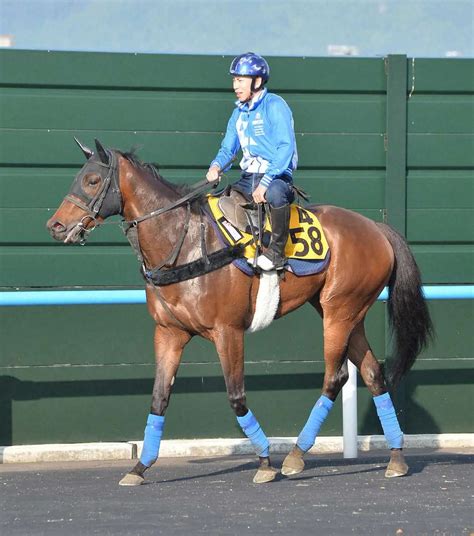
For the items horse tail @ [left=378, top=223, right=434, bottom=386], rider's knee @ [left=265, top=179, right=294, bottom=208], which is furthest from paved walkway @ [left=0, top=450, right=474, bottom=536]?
rider's knee @ [left=265, top=179, right=294, bottom=208]

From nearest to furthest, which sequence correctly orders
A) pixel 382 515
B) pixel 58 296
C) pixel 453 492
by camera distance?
pixel 382 515
pixel 453 492
pixel 58 296

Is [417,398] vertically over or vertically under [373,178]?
under

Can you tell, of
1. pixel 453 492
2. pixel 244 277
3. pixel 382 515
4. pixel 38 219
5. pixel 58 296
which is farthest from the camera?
pixel 38 219

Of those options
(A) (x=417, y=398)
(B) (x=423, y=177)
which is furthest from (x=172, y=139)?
(A) (x=417, y=398)

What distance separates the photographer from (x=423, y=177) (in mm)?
10844

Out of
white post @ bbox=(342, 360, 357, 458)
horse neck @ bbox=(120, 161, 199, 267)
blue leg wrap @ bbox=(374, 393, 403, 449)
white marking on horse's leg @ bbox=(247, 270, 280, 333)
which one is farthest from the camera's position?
white post @ bbox=(342, 360, 357, 458)

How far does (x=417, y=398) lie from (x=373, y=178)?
69.3 inches

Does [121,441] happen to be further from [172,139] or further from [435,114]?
[435,114]

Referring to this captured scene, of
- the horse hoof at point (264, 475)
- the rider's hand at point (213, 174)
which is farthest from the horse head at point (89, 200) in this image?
the horse hoof at point (264, 475)

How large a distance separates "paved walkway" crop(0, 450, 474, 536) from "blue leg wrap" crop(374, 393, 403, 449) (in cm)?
21

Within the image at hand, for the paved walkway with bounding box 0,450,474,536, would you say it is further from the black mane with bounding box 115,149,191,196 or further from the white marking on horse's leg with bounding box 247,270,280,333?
the black mane with bounding box 115,149,191,196

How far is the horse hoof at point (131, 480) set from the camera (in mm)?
8398

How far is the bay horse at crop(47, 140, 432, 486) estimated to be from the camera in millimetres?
8289

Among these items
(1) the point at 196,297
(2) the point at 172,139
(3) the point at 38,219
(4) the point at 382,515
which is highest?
(2) the point at 172,139
